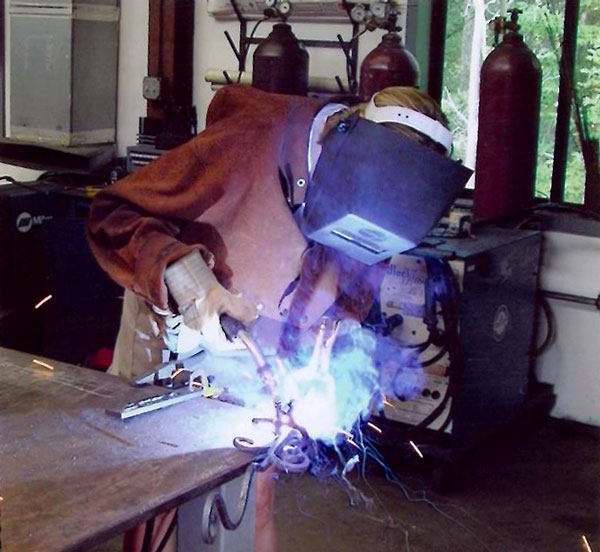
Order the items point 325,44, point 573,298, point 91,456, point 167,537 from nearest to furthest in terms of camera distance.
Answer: point 91,456 < point 167,537 < point 573,298 < point 325,44

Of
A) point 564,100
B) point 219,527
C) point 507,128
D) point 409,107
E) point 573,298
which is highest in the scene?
point 564,100

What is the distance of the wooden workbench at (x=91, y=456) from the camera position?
1.47 metres

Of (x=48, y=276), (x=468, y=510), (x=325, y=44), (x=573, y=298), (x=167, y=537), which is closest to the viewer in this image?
(x=167, y=537)

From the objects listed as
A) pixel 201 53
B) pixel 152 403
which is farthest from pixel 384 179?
pixel 201 53

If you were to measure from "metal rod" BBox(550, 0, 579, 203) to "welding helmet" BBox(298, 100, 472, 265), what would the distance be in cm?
247

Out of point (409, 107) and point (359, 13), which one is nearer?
point (409, 107)

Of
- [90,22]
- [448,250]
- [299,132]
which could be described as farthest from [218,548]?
[90,22]

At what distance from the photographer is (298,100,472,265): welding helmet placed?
5.92 feet

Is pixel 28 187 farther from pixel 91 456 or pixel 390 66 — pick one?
pixel 91 456

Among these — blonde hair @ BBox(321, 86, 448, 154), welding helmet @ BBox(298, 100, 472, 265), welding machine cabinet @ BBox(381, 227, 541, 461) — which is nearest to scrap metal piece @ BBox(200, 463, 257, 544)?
welding helmet @ BBox(298, 100, 472, 265)

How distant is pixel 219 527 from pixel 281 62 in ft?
8.93

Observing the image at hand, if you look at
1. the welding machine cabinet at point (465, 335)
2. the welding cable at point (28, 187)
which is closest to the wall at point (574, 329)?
the welding machine cabinet at point (465, 335)

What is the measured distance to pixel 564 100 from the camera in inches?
165

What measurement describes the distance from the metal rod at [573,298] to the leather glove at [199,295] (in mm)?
2439
